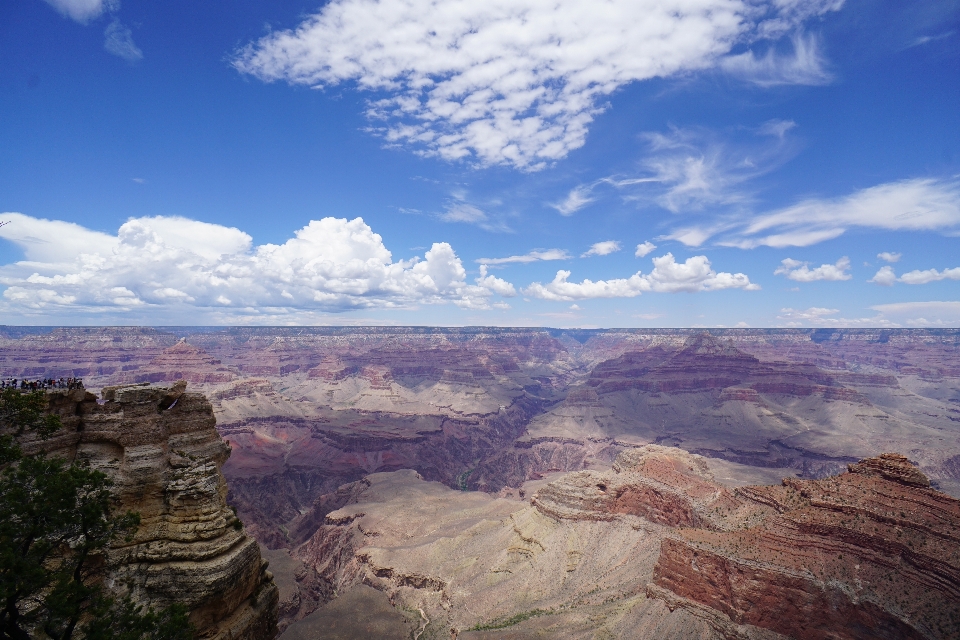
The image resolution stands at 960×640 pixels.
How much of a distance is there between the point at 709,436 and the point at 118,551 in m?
183

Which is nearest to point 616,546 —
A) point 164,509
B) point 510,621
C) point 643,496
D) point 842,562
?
point 643,496

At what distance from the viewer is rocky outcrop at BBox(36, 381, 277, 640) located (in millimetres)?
17391

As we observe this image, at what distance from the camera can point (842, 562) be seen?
34.8 meters

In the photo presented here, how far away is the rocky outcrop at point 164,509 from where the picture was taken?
17.4 metres

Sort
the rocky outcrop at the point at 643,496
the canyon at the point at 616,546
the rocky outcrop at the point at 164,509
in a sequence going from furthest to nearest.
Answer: the rocky outcrop at the point at 643,496 → the canyon at the point at 616,546 → the rocky outcrop at the point at 164,509

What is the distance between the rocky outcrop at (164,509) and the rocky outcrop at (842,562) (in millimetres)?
35474

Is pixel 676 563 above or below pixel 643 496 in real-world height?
above

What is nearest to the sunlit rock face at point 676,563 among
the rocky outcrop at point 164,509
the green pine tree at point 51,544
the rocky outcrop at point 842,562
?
the rocky outcrop at point 842,562

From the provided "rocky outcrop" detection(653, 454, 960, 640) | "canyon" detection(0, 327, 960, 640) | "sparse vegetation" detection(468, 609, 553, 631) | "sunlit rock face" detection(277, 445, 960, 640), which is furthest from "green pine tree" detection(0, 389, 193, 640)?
"rocky outcrop" detection(653, 454, 960, 640)

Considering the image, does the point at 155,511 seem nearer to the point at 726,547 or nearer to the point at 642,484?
the point at 726,547

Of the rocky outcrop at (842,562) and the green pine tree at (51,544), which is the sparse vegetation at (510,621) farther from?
the green pine tree at (51,544)

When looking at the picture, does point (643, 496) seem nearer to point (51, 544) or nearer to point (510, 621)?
point (510, 621)

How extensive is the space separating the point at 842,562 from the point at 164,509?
46.6 m

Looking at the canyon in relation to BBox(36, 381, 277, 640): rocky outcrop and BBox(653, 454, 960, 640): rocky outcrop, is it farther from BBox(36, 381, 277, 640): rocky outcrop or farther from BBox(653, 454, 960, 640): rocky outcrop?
BBox(36, 381, 277, 640): rocky outcrop
